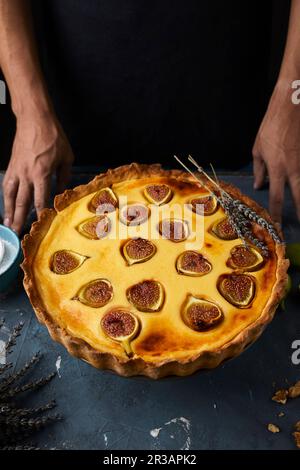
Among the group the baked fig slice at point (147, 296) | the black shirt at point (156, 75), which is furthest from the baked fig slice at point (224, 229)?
the black shirt at point (156, 75)

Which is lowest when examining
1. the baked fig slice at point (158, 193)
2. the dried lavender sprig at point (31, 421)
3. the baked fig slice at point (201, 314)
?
the dried lavender sprig at point (31, 421)

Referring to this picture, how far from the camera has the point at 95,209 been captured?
2619 mm

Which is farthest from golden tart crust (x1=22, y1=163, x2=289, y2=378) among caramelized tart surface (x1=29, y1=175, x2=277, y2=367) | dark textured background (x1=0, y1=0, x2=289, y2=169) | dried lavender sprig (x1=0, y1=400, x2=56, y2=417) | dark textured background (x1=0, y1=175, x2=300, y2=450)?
dark textured background (x1=0, y1=0, x2=289, y2=169)

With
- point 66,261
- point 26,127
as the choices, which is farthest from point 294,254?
point 26,127

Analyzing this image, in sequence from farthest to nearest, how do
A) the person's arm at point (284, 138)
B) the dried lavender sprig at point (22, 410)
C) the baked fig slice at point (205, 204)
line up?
the person's arm at point (284, 138), the baked fig slice at point (205, 204), the dried lavender sprig at point (22, 410)

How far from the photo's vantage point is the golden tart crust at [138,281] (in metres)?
2.02

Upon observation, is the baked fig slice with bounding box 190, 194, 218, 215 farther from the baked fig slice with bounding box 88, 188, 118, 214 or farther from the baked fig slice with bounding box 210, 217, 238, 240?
the baked fig slice with bounding box 88, 188, 118, 214

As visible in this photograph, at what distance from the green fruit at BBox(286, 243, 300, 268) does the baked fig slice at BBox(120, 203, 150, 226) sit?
721mm

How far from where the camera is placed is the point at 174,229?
2482mm

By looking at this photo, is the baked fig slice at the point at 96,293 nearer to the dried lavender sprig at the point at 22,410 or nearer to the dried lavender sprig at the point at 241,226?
the dried lavender sprig at the point at 22,410

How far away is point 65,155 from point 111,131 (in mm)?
508

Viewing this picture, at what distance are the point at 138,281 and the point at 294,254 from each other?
0.84m

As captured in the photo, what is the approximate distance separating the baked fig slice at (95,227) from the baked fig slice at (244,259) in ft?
1.91
